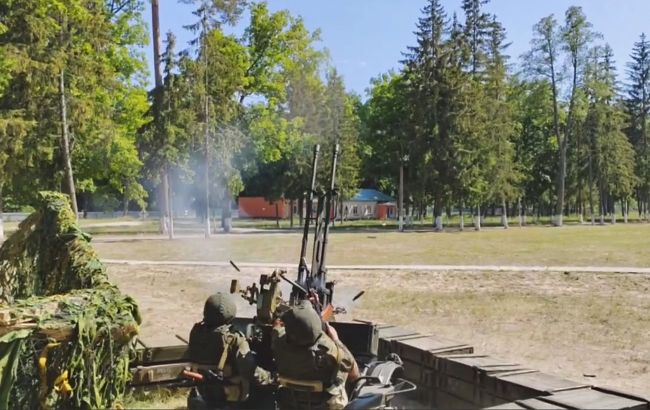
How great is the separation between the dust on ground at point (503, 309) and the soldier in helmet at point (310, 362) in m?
2.34

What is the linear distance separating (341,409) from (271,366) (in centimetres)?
118

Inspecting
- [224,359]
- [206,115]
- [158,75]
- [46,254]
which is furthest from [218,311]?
[158,75]

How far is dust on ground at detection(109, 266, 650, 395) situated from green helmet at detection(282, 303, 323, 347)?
2.51 meters

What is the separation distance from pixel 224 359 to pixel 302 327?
86 centimetres

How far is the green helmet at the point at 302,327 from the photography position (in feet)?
15.3

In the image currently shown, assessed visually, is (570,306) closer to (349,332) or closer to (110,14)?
(349,332)

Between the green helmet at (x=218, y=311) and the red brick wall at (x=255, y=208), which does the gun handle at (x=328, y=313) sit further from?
the red brick wall at (x=255, y=208)

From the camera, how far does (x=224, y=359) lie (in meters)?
5.17

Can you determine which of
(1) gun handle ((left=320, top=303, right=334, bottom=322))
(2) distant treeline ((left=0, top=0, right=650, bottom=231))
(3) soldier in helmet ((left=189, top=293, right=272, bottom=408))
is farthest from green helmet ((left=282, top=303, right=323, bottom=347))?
(2) distant treeline ((left=0, top=0, right=650, bottom=231))

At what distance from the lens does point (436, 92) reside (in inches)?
1768

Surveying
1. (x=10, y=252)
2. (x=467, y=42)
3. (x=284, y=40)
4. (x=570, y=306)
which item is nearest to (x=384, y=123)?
(x=467, y=42)

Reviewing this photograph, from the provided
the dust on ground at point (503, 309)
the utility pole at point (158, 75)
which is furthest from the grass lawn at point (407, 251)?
the utility pole at point (158, 75)

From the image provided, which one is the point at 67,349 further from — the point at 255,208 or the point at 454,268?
the point at 255,208

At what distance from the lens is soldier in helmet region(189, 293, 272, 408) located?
519 cm
